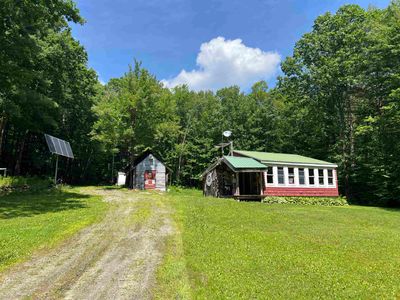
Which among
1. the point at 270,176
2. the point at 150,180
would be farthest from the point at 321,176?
the point at 150,180

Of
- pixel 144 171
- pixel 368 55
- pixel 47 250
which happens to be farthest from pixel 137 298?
pixel 368 55

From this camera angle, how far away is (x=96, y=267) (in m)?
7.45

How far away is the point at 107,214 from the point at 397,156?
25.9 metres

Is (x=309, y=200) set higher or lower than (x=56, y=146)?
lower

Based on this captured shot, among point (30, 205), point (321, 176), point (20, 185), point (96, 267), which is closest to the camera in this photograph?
point (96, 267)

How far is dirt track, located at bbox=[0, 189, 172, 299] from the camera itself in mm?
6035

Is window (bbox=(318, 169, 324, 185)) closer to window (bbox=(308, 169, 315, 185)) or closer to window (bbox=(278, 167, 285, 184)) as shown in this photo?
window (bbox=(308, 169, 315, 185))

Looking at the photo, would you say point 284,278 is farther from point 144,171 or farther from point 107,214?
point 144,171

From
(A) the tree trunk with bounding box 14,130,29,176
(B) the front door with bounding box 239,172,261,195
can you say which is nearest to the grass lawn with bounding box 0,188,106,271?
(B) the front door with bounding box 239,172,261,195

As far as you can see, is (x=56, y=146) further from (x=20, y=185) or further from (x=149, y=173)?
(x=149, y=173)

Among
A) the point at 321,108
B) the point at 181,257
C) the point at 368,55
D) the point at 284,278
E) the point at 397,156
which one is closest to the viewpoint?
the point at 284,278

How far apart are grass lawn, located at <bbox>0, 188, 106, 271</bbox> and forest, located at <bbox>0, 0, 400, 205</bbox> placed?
8.92 meters

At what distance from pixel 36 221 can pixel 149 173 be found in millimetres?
18130

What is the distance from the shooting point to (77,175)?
44844 mm
